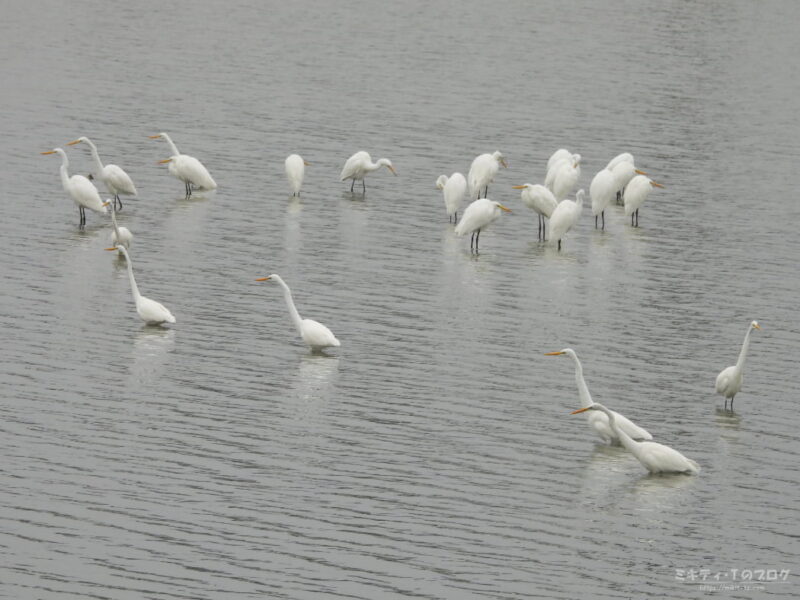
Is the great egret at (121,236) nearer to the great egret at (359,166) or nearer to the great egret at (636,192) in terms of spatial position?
the great egret at (359,166)

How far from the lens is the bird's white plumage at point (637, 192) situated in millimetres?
29078

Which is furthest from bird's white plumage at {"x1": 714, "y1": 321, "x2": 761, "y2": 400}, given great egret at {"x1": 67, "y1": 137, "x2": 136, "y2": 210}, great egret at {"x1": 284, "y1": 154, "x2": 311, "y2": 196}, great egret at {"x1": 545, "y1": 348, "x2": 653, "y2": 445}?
great egret at {"x1": 67, "y1": 137, "x2": 136, "y2": 210}

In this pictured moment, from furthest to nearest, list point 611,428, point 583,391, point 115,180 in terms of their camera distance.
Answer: point 115,180
point 583,391
point 611,428

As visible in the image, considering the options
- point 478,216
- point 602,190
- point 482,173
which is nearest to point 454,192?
point 482,173

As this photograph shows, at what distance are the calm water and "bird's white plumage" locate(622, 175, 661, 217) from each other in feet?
1.98

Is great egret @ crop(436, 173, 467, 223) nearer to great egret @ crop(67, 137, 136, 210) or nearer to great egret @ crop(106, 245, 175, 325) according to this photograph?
great egret @ crop(67, 137, 136, 210)

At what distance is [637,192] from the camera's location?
29156 mm

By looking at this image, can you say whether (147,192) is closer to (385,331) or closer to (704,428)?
(385,331)

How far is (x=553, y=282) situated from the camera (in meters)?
25.0

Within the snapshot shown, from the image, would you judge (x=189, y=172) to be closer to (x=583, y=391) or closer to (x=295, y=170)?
(x=295, y=170)

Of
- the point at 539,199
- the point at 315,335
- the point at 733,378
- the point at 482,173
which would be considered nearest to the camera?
the point at 733,378

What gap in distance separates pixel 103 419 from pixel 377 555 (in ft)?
16.0

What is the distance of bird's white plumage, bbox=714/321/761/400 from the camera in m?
18.4

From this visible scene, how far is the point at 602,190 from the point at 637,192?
844 mm
